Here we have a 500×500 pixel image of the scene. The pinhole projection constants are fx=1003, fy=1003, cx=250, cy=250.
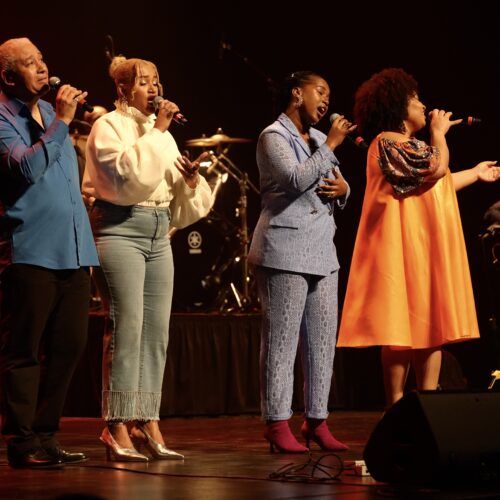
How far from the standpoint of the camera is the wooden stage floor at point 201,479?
2564mm

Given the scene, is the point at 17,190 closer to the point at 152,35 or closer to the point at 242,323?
the point at 242,323

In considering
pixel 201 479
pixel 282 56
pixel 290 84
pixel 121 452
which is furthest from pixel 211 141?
pixel 201 479

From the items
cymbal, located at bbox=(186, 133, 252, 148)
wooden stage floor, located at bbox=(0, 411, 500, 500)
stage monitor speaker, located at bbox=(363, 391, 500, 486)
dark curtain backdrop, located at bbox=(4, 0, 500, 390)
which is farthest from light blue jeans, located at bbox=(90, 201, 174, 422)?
cymbal, located at bbox=(186, 133, 252, 148)

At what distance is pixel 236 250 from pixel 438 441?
5.10 meters

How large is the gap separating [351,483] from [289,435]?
92cm

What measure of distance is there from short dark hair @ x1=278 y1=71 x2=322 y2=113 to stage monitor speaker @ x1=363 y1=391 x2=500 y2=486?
5.31 ft

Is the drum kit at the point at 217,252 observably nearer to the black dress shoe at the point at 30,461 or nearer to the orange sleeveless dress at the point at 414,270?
the orange sleeveless dress at the point at 414,270

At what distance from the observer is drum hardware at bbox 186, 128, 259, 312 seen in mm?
7094

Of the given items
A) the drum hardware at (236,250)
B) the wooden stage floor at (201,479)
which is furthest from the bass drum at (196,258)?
the wooden stage floor at (201,479)

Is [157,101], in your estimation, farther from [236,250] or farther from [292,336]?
[236,250]

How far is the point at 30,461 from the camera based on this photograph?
3201 mm

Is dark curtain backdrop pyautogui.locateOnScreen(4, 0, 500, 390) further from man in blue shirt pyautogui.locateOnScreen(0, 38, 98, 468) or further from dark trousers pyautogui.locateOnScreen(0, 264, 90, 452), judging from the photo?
dark trousers pyautogui.locateOnScreen(0, 264, 90, 452)

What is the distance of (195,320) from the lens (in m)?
6.08

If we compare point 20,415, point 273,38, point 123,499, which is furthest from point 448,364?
point 123,499
